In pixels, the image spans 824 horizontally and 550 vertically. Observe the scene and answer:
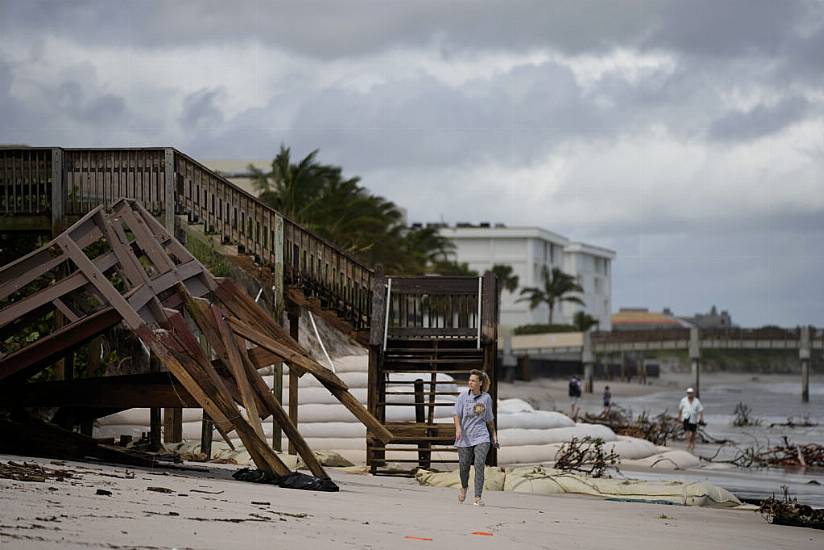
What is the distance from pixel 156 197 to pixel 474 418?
8.39 metres

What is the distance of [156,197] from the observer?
2005cm

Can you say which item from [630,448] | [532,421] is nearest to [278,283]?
[532,421]

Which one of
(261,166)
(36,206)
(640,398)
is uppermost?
(261,166)

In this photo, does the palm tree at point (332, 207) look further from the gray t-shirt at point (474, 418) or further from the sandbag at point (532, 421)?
the gray t-shirt at point (474, 418)

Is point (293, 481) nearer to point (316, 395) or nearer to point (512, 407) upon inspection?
point (316, 395)

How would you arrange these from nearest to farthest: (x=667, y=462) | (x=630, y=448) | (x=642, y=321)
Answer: (x=667, y=462) → (x=630, y=448) → (x=642, y=321)

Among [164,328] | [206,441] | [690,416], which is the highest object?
[164,328]

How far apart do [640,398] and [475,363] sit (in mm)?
64371

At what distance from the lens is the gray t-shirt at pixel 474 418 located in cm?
1329

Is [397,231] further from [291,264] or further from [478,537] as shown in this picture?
[478,537]

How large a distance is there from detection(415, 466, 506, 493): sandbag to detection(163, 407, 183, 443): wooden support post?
476 centimetres

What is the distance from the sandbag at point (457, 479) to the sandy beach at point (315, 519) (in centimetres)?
99

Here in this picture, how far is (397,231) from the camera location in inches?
2276

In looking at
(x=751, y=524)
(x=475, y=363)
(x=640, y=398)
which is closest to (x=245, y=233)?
(x=475, y=363)
